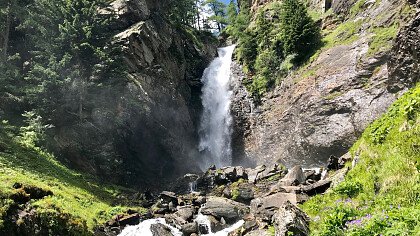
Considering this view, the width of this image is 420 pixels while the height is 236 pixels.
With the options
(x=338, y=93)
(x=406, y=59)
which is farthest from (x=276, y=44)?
(x=406, y=59)

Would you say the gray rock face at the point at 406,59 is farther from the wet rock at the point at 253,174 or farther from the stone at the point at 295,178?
the wet rock at the point at 253,174

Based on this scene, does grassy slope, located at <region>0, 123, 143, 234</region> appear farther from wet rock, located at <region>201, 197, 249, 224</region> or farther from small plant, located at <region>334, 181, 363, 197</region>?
small plant, located at <region>334, 181, 363, 197</region>

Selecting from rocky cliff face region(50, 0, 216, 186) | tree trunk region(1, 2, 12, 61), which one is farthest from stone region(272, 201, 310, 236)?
tree trunk region(1, 2, 12, 61)

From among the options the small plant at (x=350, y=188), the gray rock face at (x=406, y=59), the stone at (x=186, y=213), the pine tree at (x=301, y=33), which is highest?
the pine tree at (x=301, y=33)

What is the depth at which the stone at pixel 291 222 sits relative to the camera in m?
7.93

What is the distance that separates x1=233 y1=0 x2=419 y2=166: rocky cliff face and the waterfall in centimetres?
442

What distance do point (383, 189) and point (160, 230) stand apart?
11398mm

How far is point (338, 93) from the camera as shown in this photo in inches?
1007

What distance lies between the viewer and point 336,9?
34.5 m

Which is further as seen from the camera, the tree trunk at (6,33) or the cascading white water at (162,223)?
the tree trunk at (6,33)

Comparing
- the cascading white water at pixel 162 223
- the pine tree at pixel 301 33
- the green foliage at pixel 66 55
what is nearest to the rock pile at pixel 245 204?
the cascading white water at pixel 162 223

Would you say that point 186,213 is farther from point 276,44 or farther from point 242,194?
point 276,44

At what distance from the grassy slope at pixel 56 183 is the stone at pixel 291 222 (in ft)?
27.1

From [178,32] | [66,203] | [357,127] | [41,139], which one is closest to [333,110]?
[357,127]
